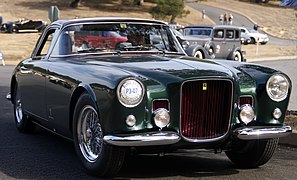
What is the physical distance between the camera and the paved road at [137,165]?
19.6ft

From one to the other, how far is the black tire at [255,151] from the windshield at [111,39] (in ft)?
5.20

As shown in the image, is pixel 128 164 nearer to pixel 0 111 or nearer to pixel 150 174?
pixel 150 174

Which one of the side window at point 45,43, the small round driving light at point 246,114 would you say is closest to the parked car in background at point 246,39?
the side window at point 45,43

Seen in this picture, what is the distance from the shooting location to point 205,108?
5.62 m

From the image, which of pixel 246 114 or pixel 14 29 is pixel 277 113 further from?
pixel 14 29

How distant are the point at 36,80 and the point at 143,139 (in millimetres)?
2513

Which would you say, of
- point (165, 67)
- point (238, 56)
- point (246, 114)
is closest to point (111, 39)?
point (165, 67)

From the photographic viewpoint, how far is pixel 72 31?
281 inches

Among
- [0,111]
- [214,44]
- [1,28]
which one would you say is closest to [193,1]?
[1,28]

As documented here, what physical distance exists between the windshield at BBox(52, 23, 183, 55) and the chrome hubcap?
121 centimetres

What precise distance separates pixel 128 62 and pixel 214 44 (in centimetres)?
1790

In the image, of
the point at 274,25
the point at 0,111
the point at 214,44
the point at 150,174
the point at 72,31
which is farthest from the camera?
the point at 274,25

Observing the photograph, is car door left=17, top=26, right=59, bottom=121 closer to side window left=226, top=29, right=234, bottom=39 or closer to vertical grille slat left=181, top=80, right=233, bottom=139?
vertical grille slat left=181, top=80, right=233, bottom=139

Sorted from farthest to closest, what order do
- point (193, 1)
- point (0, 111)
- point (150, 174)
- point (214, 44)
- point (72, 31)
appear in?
point (193, 1)
point (214, 44)
point (0, 111)
point (72, 31)
point (150, 174)
